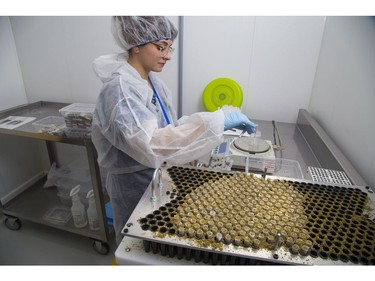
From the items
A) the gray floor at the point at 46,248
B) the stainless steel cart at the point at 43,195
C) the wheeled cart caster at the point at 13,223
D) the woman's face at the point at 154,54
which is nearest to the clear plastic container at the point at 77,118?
the stainless steel cart at the point at 43,195

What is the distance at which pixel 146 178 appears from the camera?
3.52 ft

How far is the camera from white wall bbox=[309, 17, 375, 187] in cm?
95

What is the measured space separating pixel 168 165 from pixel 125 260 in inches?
15.1

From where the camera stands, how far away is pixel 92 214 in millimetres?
1667

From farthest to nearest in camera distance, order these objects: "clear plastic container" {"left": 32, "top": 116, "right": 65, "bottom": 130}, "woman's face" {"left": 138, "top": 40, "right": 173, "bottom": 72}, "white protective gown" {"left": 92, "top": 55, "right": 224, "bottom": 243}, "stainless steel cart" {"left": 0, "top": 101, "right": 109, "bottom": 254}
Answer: "clear plastic container" {"left": 32, "top": 116, "right": 65, "bottom": 130} → "stainless steel cart" {"left": 0, "top": 101, "right": 109, "bottom": 254} → "woman's face" {"left": 138, "top": 40, "right": 173, "bottom": 72} → "white protective gown" {"left": 92, "top": 55, "right": 224, "bottom": 243}

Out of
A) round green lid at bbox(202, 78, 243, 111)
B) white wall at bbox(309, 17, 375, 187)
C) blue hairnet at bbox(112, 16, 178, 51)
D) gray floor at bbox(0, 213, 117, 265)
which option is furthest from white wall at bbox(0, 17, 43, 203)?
white wall at bbox(309, 17, 375, 187)

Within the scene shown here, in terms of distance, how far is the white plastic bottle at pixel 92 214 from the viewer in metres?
1.66

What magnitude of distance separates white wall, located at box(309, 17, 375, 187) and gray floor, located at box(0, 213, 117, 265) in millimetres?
1581

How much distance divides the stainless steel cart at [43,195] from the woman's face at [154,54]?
0.62 meters

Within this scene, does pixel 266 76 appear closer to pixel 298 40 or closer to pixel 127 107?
pixel 298 40

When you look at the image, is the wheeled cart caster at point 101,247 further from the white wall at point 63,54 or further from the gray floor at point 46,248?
the white wall at point 63,54

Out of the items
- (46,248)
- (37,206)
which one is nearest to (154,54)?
(46,248)

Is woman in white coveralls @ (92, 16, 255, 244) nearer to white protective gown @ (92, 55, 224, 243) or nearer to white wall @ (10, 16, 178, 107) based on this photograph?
white protective gown @ (92, 55, 224, 243)
